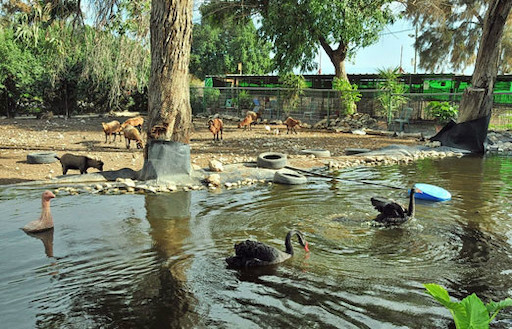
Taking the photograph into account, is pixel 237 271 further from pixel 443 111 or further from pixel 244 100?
pixel 244 100

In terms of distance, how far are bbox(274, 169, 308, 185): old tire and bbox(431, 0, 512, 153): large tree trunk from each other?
8165 mm

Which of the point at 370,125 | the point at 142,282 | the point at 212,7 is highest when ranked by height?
the point at 212,7

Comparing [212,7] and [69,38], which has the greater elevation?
[212,7]

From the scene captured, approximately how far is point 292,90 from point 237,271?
20.7 m

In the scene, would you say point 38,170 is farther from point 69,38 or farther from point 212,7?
point 212,7

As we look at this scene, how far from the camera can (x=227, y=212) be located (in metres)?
8.05

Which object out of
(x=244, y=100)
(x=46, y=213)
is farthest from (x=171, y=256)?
(x=244, y=100)

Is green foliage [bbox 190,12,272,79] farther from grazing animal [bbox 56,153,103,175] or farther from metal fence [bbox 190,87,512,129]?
grazing animal [bbox 56,153,103,175]

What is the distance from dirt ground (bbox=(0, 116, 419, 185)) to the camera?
469 inches

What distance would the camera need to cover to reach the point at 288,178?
410 inches

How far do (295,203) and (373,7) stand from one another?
58.1 feet

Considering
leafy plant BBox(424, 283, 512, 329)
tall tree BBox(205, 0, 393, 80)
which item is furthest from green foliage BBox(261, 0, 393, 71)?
leafy plant BBox(424, 283, 512, 329)

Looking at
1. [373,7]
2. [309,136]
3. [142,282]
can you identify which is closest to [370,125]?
[309,136]

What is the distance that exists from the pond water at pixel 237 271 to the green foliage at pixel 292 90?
16589mm
